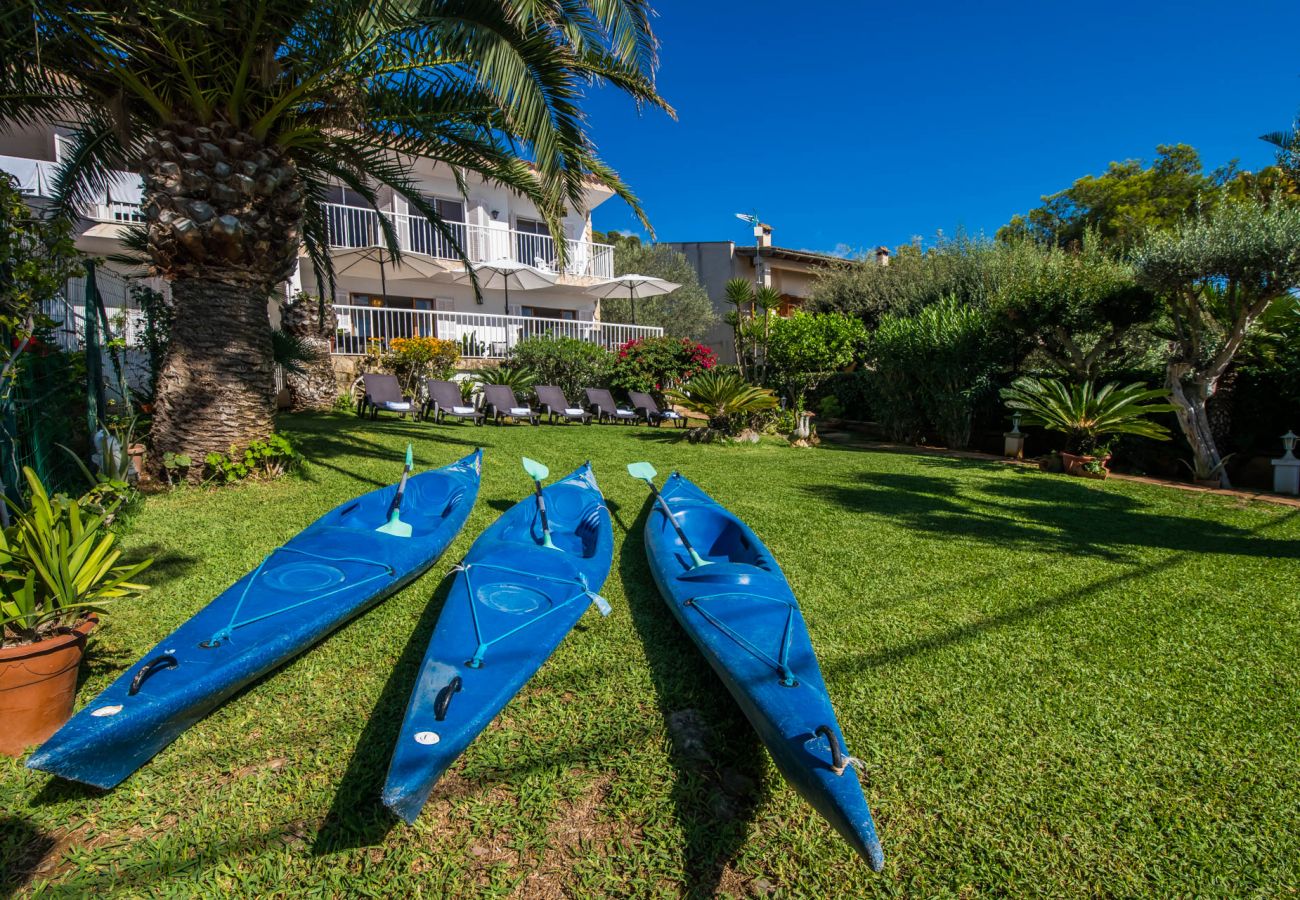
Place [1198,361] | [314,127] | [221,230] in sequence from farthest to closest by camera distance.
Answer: [1198,361] < [314,127] < [221,230]

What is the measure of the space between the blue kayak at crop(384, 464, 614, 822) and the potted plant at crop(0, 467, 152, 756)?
1375 mm

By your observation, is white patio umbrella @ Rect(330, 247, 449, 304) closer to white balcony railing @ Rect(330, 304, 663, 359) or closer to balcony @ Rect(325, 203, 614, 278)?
balcony @ Rect(325, 203, 614, 278)

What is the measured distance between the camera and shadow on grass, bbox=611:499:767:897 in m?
2.28

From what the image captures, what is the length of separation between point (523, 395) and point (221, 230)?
8.66m

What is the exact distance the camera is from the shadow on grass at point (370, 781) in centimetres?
229

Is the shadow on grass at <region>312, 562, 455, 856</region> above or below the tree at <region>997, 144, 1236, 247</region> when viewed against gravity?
below


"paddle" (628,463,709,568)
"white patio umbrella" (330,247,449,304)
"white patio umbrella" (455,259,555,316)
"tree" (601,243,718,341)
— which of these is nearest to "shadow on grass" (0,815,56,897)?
"paddle" (628,463,709,568)

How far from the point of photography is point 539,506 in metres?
4.76

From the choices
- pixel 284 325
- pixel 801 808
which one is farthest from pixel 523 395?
pixel 801 808

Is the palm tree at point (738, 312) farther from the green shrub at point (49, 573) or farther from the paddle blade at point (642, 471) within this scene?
the green shrub at point (49, 573)

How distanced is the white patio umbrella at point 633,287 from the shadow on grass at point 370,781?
51.0 ft

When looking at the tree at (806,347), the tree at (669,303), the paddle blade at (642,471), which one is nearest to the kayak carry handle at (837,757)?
A: the paddle blade at (642,471)

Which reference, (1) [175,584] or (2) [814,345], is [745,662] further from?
(2) [814,345]

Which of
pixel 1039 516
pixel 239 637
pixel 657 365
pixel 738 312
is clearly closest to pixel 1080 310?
pixel 1039 516
